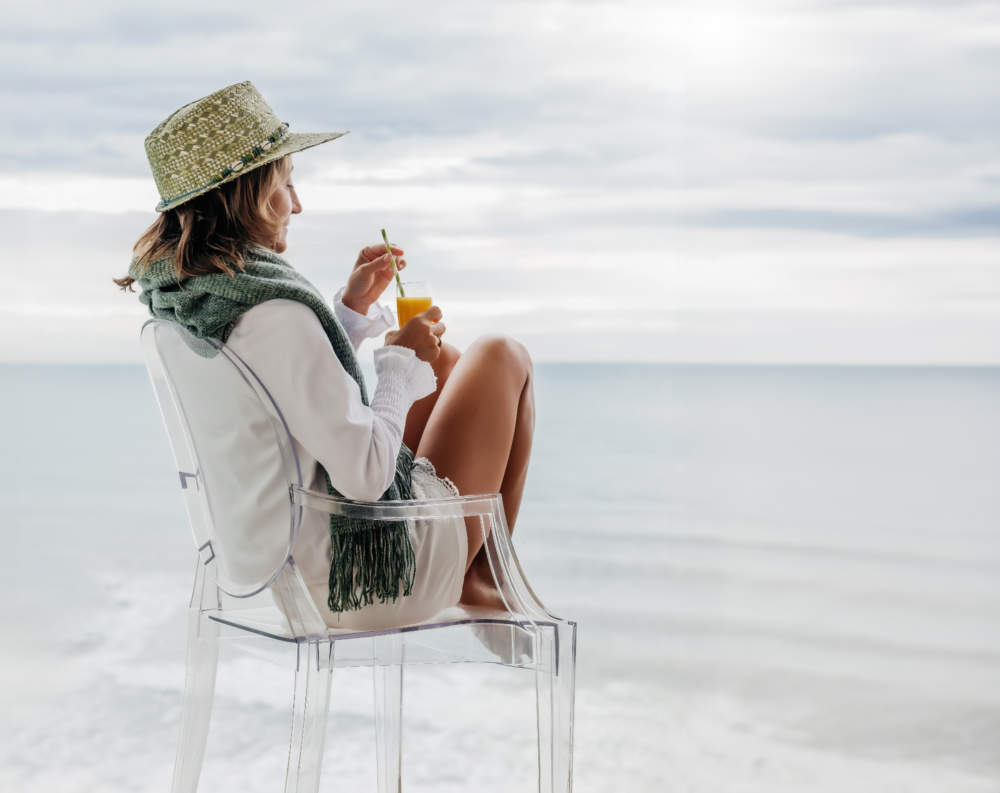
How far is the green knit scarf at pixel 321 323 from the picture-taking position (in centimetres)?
128

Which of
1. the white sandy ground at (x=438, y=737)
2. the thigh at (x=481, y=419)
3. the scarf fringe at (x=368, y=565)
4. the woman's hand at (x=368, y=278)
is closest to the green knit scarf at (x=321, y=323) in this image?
the scarf fringe at (x=368, y=565)

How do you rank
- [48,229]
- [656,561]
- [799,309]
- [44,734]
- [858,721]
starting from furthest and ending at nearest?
[799,309]
[48,229]
[656,561]
[858,721]
[44,734]

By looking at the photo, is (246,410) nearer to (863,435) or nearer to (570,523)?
(570,523)

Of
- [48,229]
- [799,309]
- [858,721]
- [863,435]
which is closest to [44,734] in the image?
[858,721]

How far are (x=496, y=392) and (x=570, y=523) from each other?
10.1 feet

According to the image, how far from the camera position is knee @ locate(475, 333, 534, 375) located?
152 cm

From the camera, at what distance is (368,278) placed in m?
1.64

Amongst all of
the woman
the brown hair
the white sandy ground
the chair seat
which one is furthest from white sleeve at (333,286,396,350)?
the white sandy ground

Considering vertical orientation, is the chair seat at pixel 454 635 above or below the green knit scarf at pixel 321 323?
below

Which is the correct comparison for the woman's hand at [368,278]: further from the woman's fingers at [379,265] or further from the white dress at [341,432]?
the white dress at [341,432]

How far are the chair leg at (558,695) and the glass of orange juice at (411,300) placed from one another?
1.52 feet

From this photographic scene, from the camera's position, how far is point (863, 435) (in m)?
8.23

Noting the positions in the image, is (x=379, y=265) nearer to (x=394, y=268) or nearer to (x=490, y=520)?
(x=394, y=268)

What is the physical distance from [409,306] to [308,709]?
55 cm
